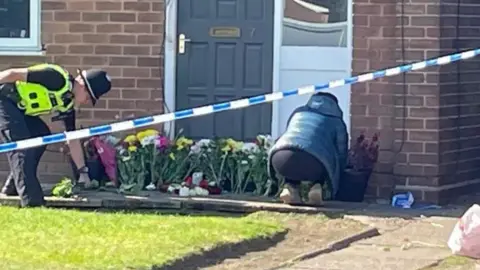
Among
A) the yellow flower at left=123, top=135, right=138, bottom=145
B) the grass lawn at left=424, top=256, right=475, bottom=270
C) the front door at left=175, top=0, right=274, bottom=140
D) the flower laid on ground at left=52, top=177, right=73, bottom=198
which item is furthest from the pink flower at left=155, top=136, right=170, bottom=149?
the grass lawn at left=424, top=256, right=475, bottom=270

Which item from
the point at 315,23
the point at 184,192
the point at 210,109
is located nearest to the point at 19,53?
the point at 184,192

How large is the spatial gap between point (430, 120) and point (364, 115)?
0.61m

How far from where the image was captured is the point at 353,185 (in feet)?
38.9

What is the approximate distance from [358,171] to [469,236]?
2.95 meters

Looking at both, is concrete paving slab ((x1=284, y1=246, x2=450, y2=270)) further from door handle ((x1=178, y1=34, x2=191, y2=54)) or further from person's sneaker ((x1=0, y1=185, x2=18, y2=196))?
door handle ((x1=178, y1=34, x2=191, y2=54))

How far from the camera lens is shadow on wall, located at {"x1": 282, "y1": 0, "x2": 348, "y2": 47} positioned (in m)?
12.4

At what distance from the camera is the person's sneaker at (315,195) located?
11.4m

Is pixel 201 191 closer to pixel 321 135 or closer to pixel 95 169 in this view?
pixel 95 169

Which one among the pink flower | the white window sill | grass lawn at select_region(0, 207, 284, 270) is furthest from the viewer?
the white window sill

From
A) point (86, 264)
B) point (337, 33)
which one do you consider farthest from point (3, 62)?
point (86, 264)

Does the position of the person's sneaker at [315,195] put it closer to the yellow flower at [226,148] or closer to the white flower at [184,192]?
the yellow flower at [226,148]

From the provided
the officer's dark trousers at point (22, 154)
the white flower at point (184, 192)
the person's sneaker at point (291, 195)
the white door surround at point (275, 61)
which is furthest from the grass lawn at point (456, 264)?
the officer's dark trousers at point (22, 154)

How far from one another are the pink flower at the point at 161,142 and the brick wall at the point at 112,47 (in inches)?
15.9

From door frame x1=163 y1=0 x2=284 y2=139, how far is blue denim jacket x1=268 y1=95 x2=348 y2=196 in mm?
763
